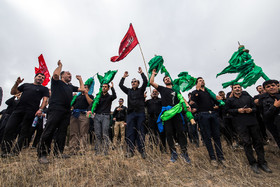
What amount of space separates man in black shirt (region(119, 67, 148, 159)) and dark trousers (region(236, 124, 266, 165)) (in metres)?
2.50

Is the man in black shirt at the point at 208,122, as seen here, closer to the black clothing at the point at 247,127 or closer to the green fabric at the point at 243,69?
the black clothing at the point at 247,127

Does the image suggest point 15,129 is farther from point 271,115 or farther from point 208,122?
point 271,115

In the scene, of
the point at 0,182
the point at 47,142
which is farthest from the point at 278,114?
the point at 0,182

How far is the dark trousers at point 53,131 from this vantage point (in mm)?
3818

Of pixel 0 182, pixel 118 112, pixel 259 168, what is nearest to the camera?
pixel 0 182

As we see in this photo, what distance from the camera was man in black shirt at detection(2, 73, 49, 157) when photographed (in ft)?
13.7

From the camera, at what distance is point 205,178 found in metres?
3.21

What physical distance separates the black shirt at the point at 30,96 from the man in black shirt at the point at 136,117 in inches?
100

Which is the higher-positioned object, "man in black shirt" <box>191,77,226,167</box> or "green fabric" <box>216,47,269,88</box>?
"green fabric" <box>216,47,269,88</box>

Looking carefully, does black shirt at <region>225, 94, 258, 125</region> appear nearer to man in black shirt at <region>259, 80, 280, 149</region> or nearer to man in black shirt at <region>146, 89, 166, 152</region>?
man in black shirt at <region>259, 80, 280, 149</region>

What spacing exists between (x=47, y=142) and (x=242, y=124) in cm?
483

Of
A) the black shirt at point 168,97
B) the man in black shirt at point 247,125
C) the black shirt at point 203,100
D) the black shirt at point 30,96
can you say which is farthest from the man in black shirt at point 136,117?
the black shirt at point 30,96

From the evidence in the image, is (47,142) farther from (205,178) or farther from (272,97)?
(272,97)

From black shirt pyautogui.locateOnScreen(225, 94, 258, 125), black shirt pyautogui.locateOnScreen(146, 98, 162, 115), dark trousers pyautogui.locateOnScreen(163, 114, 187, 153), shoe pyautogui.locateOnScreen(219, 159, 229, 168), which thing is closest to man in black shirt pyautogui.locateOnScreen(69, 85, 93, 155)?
black shirt pyautogui.locateOnScreen(146, 98, 162, 115)
